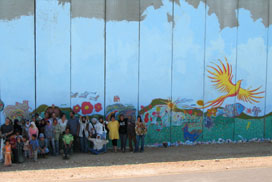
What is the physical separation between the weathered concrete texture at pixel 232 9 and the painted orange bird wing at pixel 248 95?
2875mm

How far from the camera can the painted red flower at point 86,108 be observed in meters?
12.8

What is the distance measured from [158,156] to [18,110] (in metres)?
5.40

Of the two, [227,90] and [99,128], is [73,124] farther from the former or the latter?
[227,90]

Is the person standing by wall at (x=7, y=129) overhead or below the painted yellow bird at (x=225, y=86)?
below

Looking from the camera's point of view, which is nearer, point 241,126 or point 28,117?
point 28,117

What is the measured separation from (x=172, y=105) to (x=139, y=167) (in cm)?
402

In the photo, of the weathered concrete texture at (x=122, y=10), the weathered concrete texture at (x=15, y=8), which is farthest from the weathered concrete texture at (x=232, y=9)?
the weathered concrete texture at (x=15, y=8)

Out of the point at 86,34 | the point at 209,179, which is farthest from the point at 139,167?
the point at 86,34

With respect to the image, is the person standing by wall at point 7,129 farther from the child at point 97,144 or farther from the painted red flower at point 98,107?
the painted red flower at point 98,107

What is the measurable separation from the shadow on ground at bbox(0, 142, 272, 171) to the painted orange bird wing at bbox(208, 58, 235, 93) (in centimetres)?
246

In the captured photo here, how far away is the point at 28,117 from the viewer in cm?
1227

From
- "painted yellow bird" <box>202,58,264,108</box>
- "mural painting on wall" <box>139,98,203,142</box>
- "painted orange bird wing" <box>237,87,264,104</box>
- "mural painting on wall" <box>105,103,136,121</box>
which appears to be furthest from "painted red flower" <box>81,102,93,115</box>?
"painted orange bird wing" <box>237,87,264,104</box>

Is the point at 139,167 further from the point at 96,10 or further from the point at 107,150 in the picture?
the point at 96,10

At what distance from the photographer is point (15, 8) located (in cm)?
1203
